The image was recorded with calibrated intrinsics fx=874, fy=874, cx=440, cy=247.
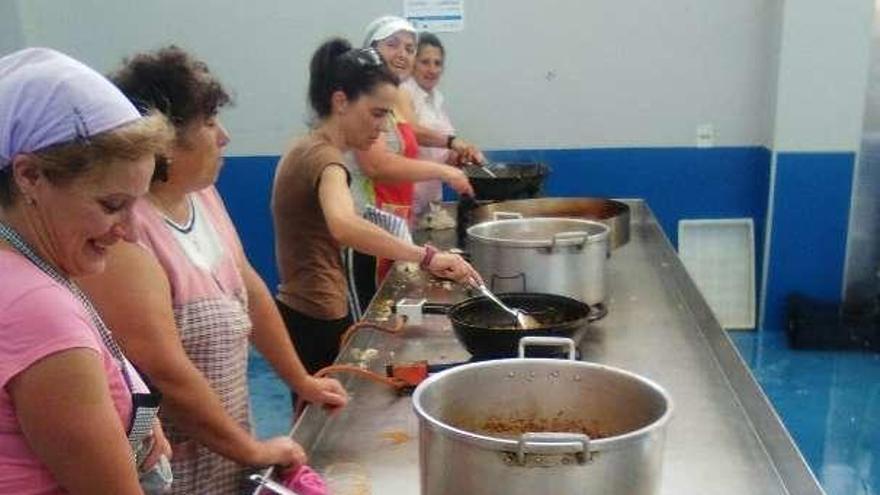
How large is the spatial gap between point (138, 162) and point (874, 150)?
3.59m

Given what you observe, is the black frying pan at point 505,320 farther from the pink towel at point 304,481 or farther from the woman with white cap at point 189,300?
the pink towel at point 304,481

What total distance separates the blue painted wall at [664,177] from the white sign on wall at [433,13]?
616 millimetres

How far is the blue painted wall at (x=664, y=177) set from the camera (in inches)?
155

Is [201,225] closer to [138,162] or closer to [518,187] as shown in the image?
[138,162]

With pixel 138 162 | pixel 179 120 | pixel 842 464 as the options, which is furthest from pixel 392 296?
pixel 842 464

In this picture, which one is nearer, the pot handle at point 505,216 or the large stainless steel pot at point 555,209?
the pot handle at point 505,216

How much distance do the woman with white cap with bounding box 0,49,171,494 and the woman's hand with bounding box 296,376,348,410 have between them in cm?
50

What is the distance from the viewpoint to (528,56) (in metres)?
3.89

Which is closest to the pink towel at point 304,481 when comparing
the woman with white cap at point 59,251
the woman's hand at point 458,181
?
the woman with white cap at point 59,251

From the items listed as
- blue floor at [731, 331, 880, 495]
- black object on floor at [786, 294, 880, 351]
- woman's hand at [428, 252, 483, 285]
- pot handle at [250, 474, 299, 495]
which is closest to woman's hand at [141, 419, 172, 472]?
pot handle at [250, 474, 299, 495]

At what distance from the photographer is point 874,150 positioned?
3729mm

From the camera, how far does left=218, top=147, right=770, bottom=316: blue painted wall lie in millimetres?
3926

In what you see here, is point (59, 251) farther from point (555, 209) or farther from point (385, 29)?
point (385, 29)

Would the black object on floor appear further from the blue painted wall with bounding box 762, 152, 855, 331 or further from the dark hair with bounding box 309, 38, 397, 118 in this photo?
the dark hair with bounding box 309, 38, 397, 118
